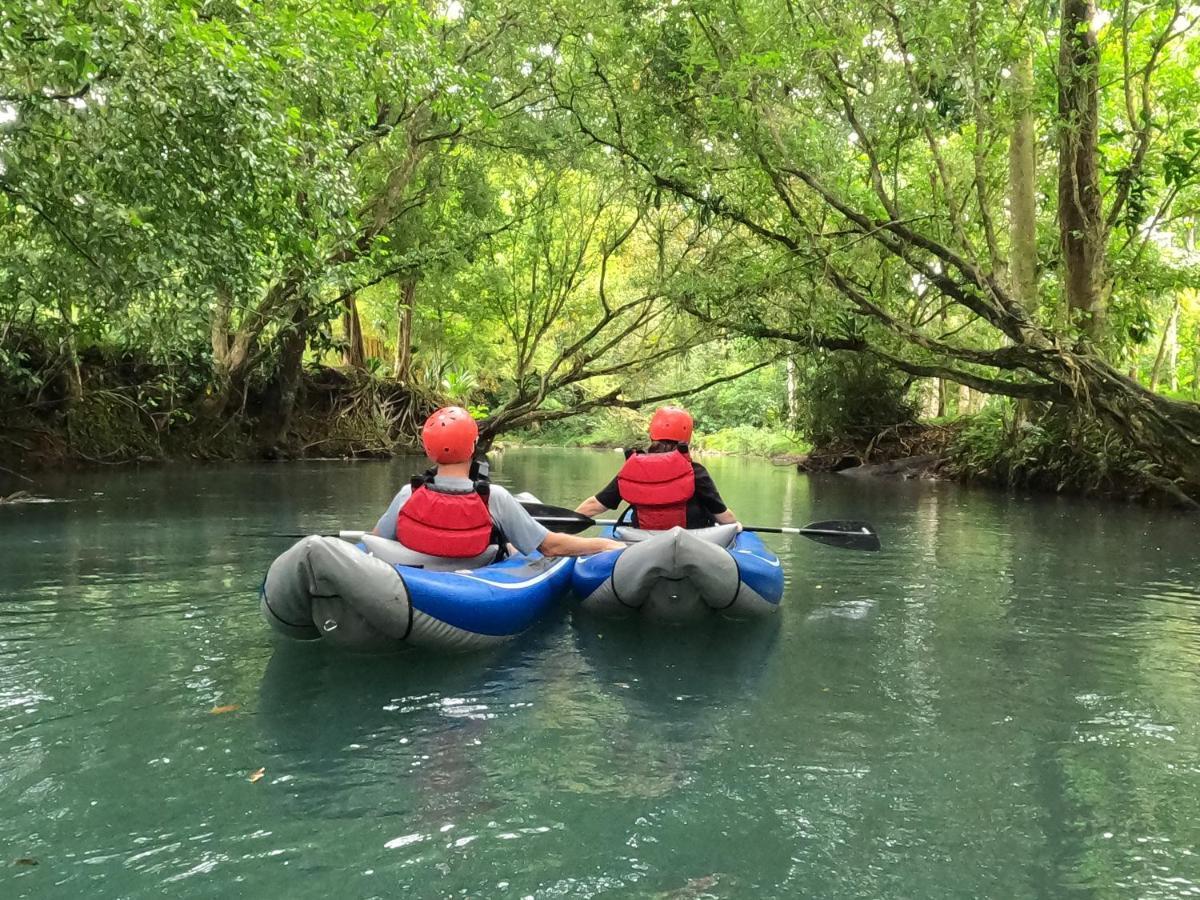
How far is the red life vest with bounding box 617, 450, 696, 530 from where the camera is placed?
5668mm

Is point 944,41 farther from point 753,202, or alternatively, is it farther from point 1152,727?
point 1152,727

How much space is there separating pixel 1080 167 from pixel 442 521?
997 centimetres

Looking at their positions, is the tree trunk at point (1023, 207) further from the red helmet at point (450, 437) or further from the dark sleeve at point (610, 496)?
the red helmet at point (450, 437)

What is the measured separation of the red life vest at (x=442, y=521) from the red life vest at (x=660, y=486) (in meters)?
1.38

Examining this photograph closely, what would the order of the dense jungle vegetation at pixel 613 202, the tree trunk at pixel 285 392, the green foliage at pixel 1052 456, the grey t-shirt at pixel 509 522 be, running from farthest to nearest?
the tree trunk at pixel 285 392
the green foliage at pixel 1052 456
the dense jungle vegetation at pixel 613 202
the grey t-shirt at pixel 509 522

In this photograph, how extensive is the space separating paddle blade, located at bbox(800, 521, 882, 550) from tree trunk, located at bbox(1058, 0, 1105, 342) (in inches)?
214

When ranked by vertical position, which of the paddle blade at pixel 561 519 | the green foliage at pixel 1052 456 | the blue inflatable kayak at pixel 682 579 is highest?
the green foliage at pixel 1052 456

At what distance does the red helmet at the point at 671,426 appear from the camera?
5758 millimetres

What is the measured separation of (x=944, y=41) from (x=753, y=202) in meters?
3.17

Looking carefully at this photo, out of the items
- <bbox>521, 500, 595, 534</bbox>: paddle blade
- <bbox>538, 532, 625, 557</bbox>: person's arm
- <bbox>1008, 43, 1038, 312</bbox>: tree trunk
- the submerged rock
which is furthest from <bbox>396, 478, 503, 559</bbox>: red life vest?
the submerged rock

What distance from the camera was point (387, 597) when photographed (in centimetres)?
384

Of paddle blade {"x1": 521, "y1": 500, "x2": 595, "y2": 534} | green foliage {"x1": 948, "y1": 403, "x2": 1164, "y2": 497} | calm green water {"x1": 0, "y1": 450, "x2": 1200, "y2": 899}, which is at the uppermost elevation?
green foliage {"x1": 948, "y1": 403, "x2": 1164, "y2": 497}

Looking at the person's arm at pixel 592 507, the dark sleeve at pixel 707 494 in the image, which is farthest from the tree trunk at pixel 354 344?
the dark sleeve at pixel 707 494

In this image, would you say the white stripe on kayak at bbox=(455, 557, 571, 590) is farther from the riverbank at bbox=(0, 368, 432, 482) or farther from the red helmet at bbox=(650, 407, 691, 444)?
the riverbank at bbox=(0, 368, 432, 482)
